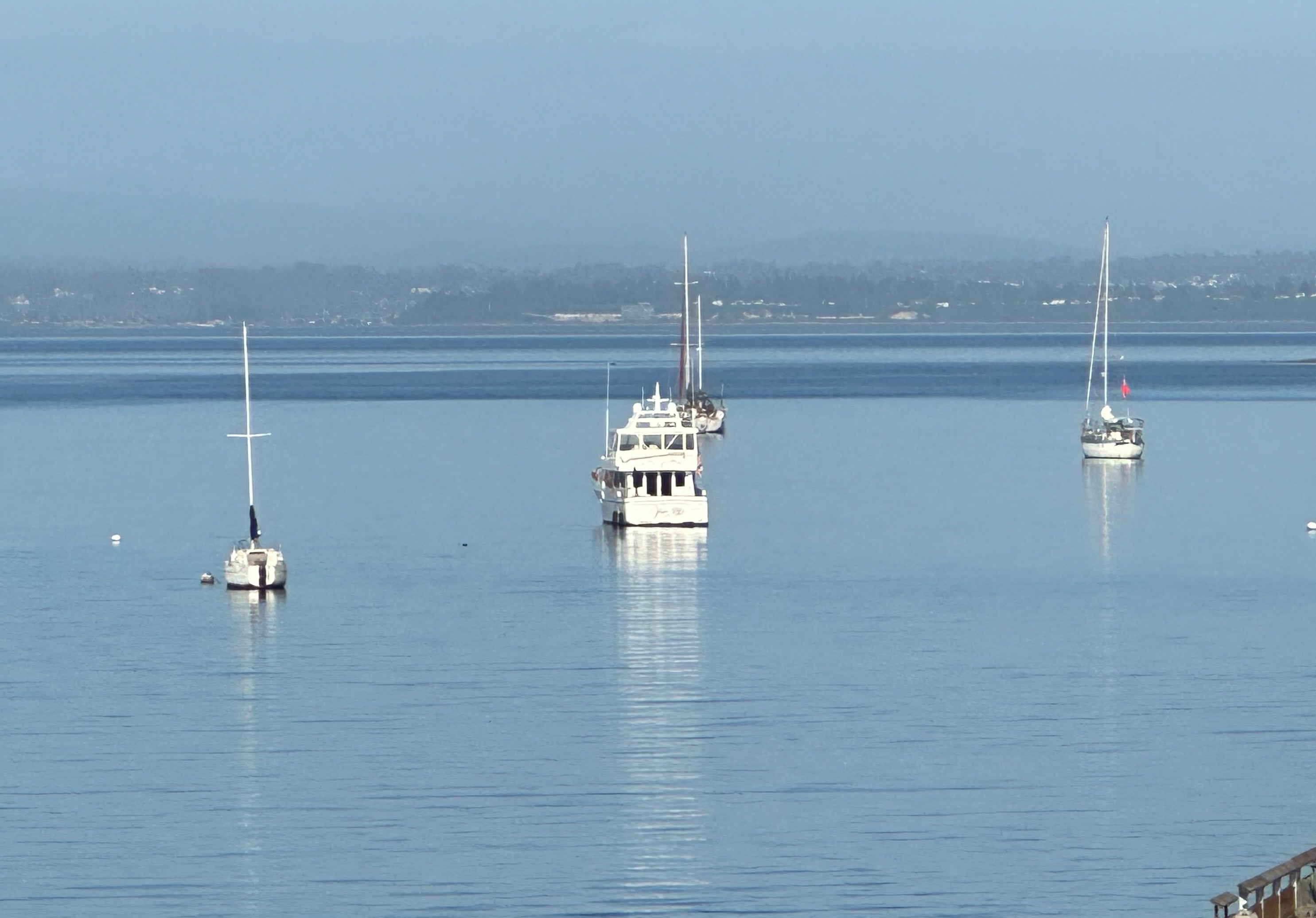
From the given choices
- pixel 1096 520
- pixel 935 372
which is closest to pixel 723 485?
pixel 1096 520

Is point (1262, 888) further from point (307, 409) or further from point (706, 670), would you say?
point (307, 409)

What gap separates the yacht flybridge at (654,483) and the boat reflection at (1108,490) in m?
10.3

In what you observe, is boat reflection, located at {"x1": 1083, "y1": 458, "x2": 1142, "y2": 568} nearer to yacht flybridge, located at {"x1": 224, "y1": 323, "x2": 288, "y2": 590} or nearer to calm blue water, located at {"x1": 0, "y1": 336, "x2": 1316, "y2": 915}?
calm blue water, located at {"x1": 0, "y1": 336, "x2": 1316, "y2": 915}

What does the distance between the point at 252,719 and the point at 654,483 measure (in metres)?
25.3

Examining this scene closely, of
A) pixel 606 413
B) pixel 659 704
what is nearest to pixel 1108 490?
pixel 606 413

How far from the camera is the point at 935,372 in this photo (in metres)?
190

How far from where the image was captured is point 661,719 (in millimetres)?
33969

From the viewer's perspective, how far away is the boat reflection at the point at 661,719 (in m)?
25.9

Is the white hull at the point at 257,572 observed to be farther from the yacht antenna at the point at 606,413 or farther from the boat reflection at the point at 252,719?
the yacht antenna at the point at 606,413

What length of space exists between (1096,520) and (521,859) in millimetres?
40011

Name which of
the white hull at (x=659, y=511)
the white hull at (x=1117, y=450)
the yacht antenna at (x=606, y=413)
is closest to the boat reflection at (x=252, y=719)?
the white hull at (x=659, y=511)

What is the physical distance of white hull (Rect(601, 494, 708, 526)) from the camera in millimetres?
58156

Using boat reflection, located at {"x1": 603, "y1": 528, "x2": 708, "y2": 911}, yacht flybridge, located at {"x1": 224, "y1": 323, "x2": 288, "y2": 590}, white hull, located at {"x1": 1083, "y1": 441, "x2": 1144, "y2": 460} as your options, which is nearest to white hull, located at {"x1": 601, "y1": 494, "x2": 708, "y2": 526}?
boat reflection, located at {"x1": 603, "y1": 528, "x2": 708, "y2": 911}

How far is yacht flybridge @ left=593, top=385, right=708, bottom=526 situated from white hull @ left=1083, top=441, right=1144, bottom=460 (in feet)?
91.1
